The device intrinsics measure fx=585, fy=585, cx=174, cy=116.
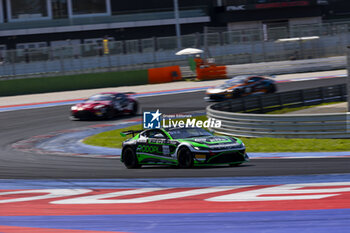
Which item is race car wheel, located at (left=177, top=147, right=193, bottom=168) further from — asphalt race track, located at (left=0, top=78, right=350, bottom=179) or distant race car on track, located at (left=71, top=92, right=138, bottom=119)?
distant race car on track, located at (left=71, top=92, right=138, bottom=119)

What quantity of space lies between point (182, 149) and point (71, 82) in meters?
29.0

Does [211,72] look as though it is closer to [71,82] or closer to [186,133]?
[71,82]

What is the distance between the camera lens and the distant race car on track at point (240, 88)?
29766mm

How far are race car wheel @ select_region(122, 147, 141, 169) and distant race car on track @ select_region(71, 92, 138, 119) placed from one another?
12.5 metres

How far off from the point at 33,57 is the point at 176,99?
42.1 ft

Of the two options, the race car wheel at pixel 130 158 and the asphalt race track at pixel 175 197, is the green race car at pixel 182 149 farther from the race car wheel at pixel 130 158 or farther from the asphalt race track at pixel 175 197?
the asphalt race track at pixel 175 197

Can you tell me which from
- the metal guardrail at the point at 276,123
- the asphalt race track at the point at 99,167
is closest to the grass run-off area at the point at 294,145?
the metal guardrail at the point at 276,123

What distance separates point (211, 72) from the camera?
42.4 metres

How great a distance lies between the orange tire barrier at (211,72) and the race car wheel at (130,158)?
26.9 metres

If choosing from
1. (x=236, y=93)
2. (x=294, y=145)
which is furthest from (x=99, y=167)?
(x=236, y=93)

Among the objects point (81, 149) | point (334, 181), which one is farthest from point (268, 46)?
point (334, 181)

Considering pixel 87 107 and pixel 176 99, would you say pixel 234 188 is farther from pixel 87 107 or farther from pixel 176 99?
pixel 176 99

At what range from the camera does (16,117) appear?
101 ft

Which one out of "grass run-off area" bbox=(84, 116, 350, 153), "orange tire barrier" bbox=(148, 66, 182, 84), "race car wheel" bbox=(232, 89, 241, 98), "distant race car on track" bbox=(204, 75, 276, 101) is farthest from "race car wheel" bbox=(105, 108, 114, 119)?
"orange tire barrier" bbox=(148, 66, 182, 84)
